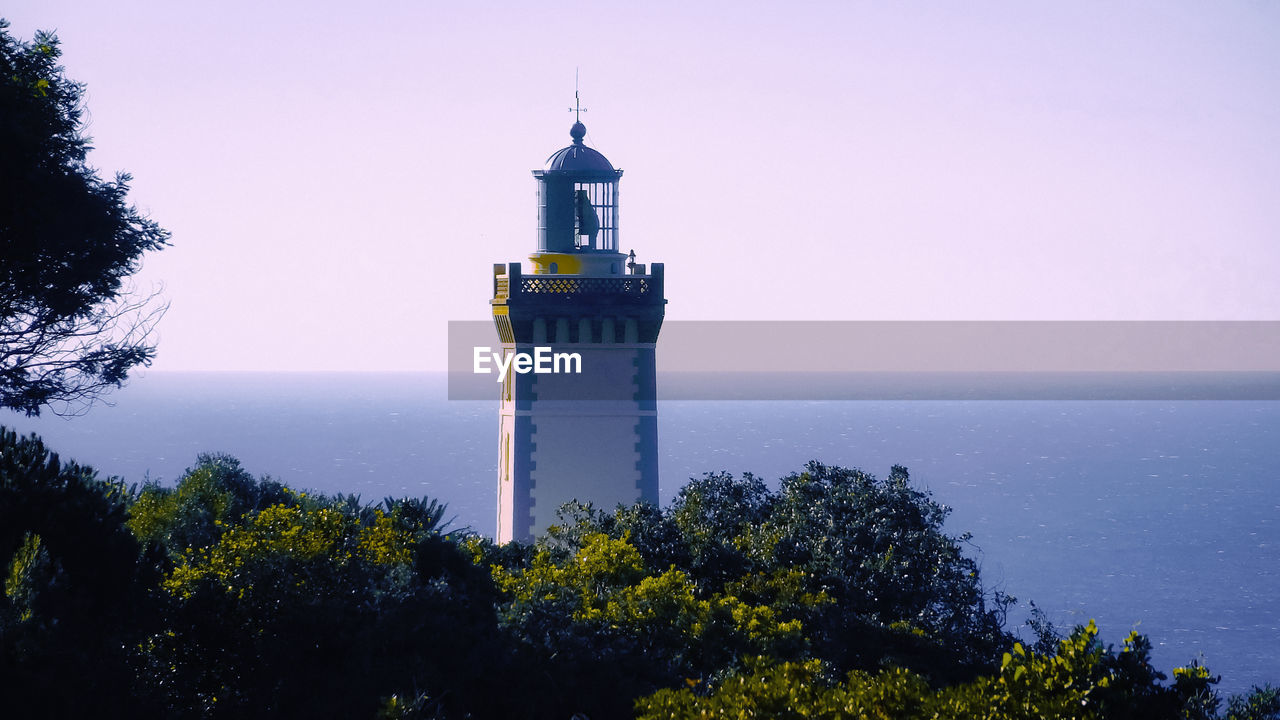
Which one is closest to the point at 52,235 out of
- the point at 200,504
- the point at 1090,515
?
the point at 200,504

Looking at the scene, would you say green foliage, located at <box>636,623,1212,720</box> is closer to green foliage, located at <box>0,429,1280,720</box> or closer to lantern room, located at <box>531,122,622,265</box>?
green foliage, located at <box>0,429,1280,720</box>

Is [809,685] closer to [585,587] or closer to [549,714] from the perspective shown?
[549,714]

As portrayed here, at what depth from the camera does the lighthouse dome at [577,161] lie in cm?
3080

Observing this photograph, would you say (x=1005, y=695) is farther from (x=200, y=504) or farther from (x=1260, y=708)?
(x=200, y=504)

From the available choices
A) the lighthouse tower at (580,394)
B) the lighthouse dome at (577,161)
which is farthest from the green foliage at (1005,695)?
the lighthouse dome at (577,161)

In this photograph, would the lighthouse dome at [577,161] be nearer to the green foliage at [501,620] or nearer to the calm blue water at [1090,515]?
the green foliage at [501,620]

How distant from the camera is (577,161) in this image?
30.8 meters

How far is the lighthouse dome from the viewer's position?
30.8m

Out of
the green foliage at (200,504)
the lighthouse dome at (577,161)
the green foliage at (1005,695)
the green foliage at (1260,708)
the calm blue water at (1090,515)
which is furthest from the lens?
the calm blue water at (1090,515)

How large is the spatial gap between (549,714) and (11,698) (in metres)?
6.49

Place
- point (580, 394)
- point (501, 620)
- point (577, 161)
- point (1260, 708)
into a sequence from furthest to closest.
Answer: point (577, 161) → point (580, 394) → point (501, 620) → point (1260, 708)

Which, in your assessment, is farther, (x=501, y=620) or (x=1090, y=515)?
(x=1090, y=515)

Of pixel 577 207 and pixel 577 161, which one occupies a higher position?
pixel 577 161

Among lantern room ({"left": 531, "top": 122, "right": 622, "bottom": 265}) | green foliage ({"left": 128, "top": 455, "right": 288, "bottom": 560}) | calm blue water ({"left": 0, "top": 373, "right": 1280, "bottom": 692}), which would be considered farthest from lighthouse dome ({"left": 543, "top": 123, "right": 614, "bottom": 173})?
calm blue water ({"left": 0, "top": 373, "right": 1280, "bottom": 692})
